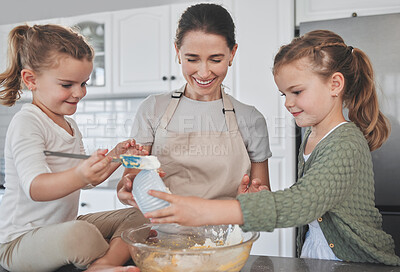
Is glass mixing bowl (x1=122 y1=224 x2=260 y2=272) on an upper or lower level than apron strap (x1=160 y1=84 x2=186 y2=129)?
lower

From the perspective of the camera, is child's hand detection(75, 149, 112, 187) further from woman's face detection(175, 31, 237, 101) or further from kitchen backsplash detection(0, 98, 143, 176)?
kitchen backsplash detection(0, 98, 143, 176)

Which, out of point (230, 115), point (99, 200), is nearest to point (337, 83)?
point (230, 115)

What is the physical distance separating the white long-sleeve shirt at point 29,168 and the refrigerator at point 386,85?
1657mm

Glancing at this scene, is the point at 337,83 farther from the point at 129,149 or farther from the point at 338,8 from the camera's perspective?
the point at 338,8

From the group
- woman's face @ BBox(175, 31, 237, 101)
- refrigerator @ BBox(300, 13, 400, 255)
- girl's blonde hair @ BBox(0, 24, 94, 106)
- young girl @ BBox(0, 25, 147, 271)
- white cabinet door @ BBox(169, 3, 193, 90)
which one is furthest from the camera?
white cabinet door @ BBox(169, 3, 193, 90)

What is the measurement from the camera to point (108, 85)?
276 centimetres

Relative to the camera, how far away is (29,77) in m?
1.00

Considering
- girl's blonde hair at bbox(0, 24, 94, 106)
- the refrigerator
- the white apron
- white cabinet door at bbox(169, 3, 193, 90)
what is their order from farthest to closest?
white cabinet door at bbox(169, 3, 193, 90), the refrigerator, the white apron, girl's blonde hair at bbox(0, 24, 94, 106)

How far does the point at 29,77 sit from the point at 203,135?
598mm

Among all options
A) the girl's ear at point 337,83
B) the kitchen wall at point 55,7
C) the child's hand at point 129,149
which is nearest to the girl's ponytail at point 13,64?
the child's hand at point 129,149

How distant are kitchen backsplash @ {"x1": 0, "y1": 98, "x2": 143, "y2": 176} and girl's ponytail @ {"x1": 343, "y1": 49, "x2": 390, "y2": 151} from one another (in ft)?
6.08

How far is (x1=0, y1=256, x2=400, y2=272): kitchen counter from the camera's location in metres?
0.78

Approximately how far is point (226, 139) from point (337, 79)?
46cm

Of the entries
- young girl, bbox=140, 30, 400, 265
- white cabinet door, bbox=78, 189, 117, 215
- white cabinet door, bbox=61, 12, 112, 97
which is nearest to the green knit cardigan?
young girl, bbox=140, 30, 400, 265
